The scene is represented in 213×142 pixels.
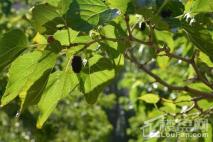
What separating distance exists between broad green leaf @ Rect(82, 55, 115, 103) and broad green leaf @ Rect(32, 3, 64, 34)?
0.51 feet

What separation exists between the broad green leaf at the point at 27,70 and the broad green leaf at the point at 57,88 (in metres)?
0.05

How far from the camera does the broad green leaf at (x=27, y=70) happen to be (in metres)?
0.90

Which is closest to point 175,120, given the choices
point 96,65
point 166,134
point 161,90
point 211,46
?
point 166,134

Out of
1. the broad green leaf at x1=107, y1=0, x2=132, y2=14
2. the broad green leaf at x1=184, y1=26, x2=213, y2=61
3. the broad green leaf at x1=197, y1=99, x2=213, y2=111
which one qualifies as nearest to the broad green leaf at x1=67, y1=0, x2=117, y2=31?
the broad green leaf at x1=107, y1=0, x2=132, y2=14

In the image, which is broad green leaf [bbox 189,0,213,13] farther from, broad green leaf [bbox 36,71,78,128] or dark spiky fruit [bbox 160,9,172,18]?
broad green leaf [bbox 36,71,78,128]

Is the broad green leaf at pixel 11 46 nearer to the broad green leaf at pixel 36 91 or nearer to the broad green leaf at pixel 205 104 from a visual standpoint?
the broad green leaf at pixel 36 91

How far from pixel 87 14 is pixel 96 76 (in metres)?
0.26

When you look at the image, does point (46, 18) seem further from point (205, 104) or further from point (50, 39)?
point (205, 104)

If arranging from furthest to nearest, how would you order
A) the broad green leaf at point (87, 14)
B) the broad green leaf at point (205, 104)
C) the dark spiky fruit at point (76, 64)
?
1. the broad green leaf at point (205, 104)
2. the dark spiky fruit at point (76, 64)
3. the broad green leaf at point (87, 14)

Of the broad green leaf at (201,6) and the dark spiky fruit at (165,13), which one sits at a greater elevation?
the broad green leaf at (201,6)

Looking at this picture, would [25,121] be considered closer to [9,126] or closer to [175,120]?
[9,126]

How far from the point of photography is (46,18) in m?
0.88

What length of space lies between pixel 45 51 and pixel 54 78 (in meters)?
A: 0.10

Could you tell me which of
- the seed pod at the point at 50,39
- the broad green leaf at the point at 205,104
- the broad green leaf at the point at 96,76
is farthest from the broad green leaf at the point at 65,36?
the broad green leaf at the point at 205,104
